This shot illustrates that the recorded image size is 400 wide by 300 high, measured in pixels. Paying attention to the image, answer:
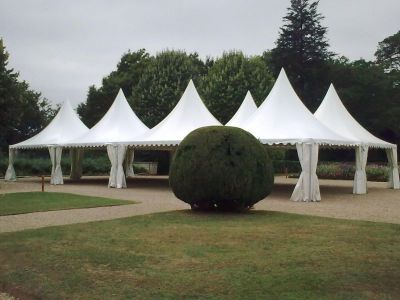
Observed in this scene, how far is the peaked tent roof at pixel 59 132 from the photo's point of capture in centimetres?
2692

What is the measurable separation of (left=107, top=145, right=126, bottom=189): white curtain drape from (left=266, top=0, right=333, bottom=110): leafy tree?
30.2 metres

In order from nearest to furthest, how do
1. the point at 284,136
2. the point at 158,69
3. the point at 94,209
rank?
the point at 94,209 < the point at 284,136 < the point at 158,69

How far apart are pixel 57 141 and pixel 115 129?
12.2ft

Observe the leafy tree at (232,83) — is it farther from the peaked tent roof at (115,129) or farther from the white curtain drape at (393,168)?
the white curtain drape at (393,168)

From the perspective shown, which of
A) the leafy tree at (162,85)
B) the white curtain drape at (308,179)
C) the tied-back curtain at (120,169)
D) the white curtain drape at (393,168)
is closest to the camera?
the white curtain drape at (308,179)

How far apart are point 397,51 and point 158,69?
77.1 ft

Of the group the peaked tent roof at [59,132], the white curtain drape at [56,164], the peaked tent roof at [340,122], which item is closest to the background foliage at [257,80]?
the peaked tent roof at [59,132]

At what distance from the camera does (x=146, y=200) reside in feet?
53.0

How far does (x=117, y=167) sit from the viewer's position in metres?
22.4

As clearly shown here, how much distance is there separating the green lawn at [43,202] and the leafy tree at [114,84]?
3081cm

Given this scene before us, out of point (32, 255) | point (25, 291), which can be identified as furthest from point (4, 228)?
point (25, 291)

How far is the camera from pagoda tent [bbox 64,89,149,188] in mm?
22469

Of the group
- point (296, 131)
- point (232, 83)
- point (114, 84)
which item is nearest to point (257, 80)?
point (232, 83)

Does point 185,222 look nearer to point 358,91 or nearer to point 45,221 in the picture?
point 45,221
